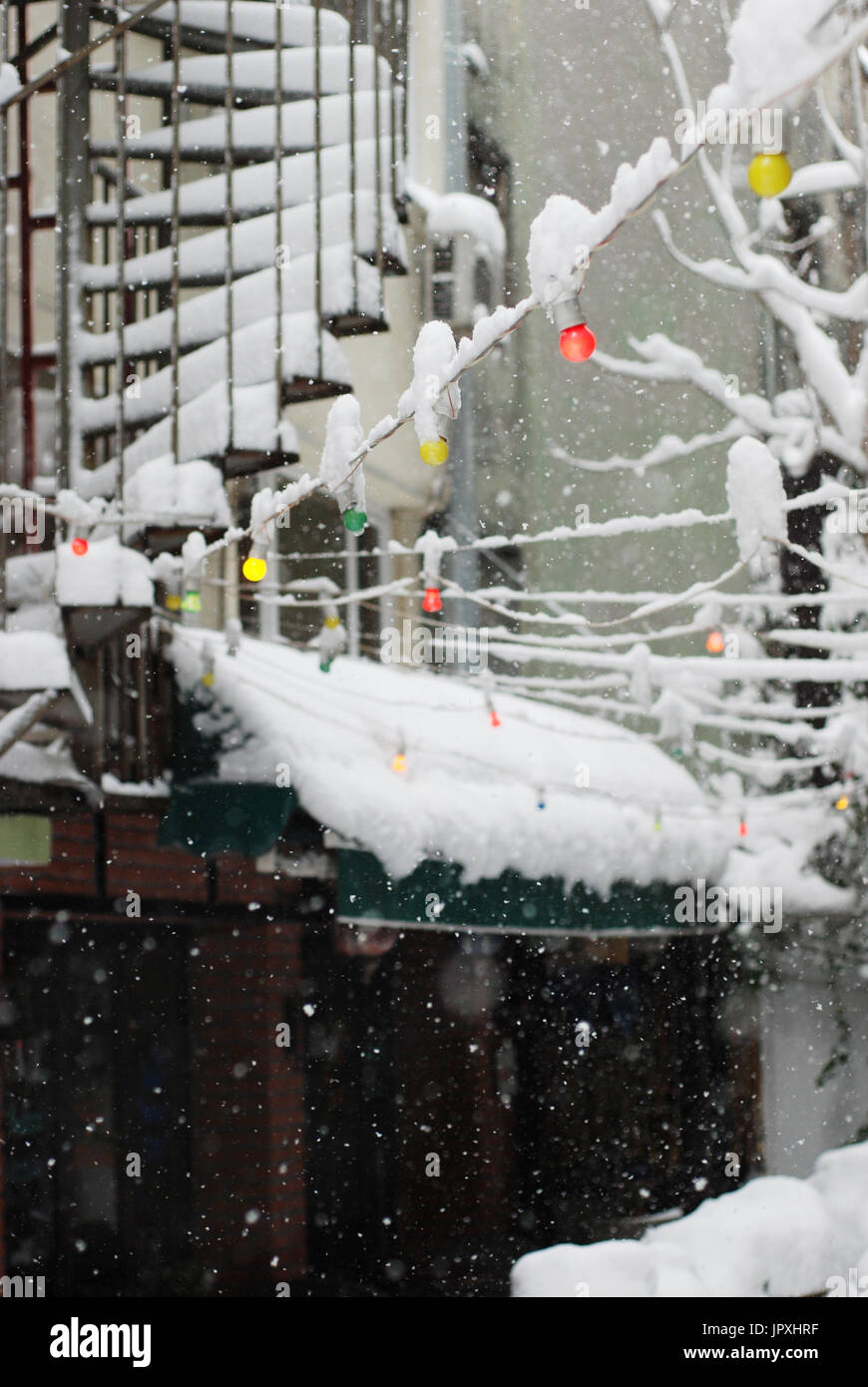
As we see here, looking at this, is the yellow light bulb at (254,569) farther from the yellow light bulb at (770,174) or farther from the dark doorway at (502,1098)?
the dark doorway at (502,1098)

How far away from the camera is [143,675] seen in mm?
6320

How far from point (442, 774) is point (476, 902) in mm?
1049

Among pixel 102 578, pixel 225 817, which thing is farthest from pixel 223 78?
pixel 225 817

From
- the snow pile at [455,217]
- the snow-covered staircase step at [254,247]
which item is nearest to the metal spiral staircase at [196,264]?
the snow-covered staircase step at [254,247]

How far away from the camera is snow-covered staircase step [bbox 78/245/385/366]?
17.6 feet

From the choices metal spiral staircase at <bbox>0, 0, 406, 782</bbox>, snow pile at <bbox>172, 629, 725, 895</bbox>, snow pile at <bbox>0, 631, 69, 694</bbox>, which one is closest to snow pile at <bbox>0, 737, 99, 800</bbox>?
metal spiral staircase at <bbox>0, 0, 406, 782</bbox>

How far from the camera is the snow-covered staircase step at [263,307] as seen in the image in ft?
17.6

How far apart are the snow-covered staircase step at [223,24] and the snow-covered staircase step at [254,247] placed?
1301 mm

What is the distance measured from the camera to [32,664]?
5.21 metres

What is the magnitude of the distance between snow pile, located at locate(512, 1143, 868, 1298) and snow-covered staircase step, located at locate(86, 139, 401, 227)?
4.85 m

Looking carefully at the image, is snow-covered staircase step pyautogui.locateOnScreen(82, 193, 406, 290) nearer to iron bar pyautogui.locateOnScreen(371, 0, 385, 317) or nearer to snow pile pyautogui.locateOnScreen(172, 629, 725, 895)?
iron bar pyautogui.locateOnScreen(371, 0, 385, 317)

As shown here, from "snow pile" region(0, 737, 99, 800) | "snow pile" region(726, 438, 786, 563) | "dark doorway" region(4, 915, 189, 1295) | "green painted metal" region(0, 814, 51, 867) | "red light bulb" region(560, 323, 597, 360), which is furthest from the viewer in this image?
"dark doorway" region(4, 915, 189, 1295)

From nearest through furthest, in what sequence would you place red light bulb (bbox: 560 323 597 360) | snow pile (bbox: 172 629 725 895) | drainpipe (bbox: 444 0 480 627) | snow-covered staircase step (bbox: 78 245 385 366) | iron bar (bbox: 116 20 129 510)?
red light bulb (bbox: 560 323 597 360), iron bar (bbox: 116 20 129 510), snow-covered staircase step (bbox: 78 245 385 366), snow pile (bbox: 172 629 725 895), drainpipe (bbox: 444 0 480 627)
